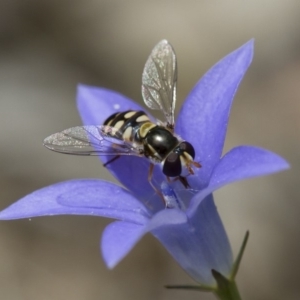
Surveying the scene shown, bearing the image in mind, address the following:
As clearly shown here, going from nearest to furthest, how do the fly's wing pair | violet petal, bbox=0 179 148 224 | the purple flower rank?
1. the purple flower
2. violet petal, bbox=0 179 148 224
3. the fly's wing pair

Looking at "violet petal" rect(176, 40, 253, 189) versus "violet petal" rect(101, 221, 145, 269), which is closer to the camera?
"violet petal" rect(101, 221, 145, 269)

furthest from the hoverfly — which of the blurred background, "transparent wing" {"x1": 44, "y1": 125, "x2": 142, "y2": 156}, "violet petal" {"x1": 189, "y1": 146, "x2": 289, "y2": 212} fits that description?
the blurred background

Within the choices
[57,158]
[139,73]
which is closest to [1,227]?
[57,158]

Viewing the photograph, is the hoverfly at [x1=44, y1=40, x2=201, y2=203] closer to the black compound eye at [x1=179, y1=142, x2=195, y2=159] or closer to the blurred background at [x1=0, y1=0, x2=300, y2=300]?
the black compound eye at [x1=179, y1=142, x2=195, y2=159]

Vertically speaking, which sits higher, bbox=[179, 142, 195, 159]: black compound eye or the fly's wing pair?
the fly's wing pair

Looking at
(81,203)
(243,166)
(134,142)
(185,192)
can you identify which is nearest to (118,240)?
(81,203)

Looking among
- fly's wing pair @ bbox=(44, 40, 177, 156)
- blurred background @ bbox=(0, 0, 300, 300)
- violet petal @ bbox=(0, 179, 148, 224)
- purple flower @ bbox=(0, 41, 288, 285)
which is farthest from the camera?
blurred background @ bbox=(0, 0, 300, 300)

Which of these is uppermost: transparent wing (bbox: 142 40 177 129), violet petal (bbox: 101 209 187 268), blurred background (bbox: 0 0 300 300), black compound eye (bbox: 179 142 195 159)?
transparent wing (bbox: 142 40 177 129)
